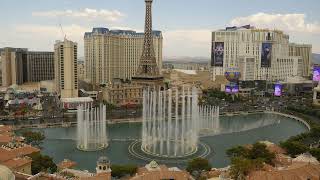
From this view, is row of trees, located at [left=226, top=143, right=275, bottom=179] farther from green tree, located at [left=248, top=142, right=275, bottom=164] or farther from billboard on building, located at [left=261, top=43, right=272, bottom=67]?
billboard on building, located at [left=261, top=43, right=272, bottom=67]

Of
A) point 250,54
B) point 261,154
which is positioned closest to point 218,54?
point 250,54

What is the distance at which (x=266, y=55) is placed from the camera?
286ft

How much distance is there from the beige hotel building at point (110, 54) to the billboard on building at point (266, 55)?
2874 cm

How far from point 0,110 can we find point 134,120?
831 inches

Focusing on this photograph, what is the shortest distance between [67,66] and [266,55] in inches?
1858

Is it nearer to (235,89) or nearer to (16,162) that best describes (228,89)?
(235,89)

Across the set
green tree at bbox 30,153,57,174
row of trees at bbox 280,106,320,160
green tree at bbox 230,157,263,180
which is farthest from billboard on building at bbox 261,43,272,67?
green tree at bbox 30,153,57,174

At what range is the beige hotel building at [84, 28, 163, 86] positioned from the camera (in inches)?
3100

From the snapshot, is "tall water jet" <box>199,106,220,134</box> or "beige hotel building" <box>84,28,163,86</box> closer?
"tall water jet" <box>199,106,220,134</box>

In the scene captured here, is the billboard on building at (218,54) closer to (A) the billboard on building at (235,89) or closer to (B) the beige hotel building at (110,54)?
(A) the billboard on building at (235,89)

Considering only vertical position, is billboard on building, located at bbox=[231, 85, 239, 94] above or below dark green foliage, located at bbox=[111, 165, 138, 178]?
above

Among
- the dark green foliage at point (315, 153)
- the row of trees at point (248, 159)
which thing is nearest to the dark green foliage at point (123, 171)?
the row of trees at point (248, 159)

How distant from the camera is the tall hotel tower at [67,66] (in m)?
64.0

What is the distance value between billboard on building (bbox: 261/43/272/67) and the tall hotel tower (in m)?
44.8
